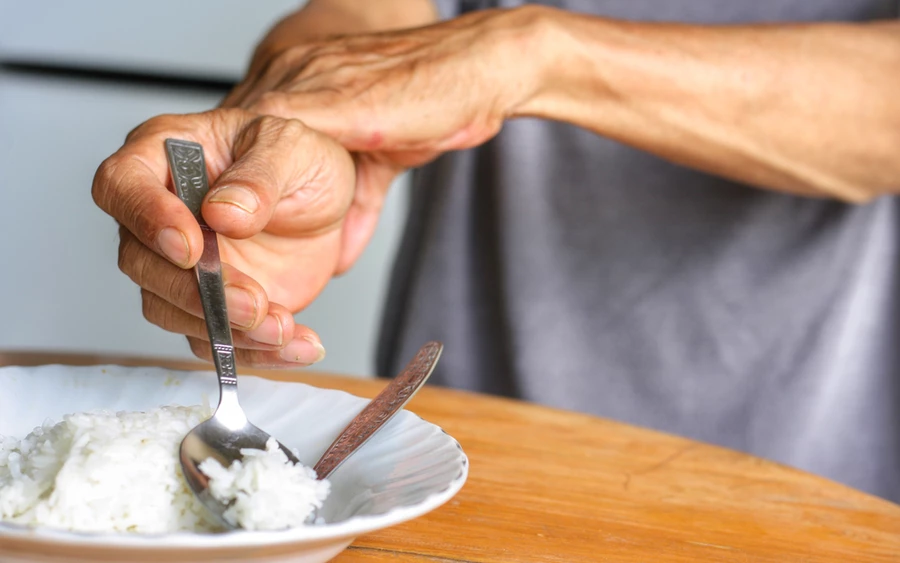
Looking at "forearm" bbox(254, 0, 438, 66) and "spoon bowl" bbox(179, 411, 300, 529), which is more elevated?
"forearm" bbox(254, 0, 438, 66)

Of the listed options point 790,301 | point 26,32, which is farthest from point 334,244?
point 26,32

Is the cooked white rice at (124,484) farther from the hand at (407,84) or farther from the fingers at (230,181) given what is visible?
the hand at (407,84)

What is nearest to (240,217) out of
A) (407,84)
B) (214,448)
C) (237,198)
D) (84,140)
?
(237,198)

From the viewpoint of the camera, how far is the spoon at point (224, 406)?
0.40 metres

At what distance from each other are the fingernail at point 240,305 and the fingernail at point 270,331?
1cm

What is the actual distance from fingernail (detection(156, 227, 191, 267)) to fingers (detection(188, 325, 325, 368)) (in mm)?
76

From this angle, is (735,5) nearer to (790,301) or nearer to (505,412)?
(790,301)

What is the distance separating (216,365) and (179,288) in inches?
2.7

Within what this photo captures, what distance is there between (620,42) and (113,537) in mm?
661

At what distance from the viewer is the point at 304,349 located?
492 mm

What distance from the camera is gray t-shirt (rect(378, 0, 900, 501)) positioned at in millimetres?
1041

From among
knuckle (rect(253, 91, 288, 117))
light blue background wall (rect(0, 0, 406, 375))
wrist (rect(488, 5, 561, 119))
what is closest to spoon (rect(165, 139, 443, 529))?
knuckle (rect(253, 91, 288, 117))

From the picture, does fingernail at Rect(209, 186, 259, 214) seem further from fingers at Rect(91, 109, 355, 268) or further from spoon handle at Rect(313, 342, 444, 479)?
spoon handle at Rect(313, 342, 444, 479)

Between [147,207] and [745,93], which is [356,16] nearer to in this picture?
[745,93]
